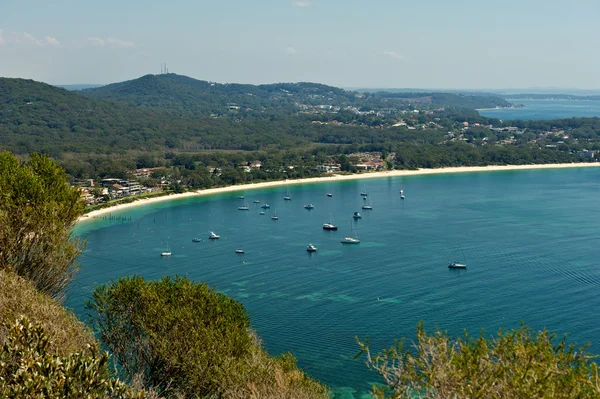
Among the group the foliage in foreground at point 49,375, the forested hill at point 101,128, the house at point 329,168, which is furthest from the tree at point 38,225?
the forested hill at point 101,128

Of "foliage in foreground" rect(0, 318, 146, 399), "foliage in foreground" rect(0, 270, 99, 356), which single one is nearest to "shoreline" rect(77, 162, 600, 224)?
"foliage in foreground" rect(0, 270, 99, 356)

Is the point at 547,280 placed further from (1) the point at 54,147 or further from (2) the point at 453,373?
(1) the point at 54,147

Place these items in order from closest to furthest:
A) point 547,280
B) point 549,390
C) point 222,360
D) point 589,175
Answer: point 549,390
point 222,360
point 547,280
point 589,175

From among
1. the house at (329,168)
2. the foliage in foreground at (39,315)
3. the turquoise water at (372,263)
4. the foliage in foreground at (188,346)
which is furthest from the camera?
the house at (329,168)

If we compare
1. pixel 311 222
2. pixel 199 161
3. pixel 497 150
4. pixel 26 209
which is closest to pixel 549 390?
pixel 26 209

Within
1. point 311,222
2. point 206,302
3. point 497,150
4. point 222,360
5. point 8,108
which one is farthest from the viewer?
point 8,108

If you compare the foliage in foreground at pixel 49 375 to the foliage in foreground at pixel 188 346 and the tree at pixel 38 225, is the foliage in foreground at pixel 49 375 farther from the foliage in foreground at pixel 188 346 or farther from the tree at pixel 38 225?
the tree at pixel 38 225
